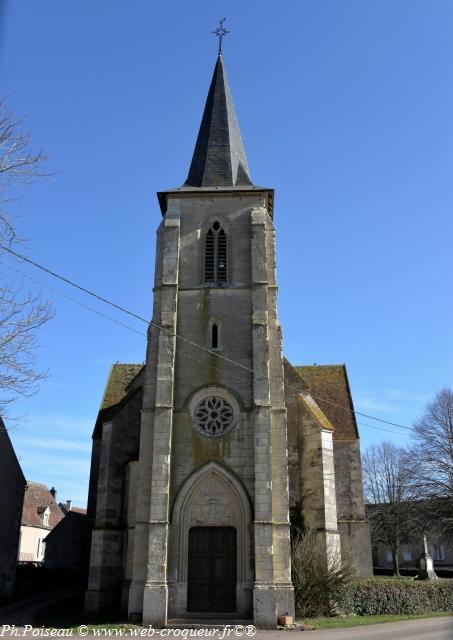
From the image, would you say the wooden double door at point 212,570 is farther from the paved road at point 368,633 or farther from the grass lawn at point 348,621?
the grass lawn at point 348,621

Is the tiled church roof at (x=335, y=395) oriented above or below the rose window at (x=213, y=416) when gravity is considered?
above

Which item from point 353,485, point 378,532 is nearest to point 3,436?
point 353,485

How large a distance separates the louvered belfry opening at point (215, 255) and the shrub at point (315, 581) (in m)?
9.94

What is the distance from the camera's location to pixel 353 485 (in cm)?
2612

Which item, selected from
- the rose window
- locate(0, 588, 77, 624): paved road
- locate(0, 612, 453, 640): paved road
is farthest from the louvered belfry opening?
locate(0, 588, 77, 624): paved road

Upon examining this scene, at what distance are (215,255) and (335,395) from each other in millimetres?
11498

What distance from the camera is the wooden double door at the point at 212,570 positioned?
57.9 ft

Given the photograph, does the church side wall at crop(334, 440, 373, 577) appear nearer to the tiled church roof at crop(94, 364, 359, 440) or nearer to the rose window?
the tiled church roof at crop(94, 364, 359, 440)

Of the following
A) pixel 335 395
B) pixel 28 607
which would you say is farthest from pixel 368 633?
pixel 335 395

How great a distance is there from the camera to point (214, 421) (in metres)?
19.6

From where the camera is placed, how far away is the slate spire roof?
23.9m

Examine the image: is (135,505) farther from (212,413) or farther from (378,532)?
(378,532)

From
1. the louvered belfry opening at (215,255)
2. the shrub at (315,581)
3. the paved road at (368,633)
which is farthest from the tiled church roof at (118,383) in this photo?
the paved road at (368,633)

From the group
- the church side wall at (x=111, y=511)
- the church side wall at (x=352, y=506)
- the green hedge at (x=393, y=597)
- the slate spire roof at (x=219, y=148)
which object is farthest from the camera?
the church side wall at (x=352, y=506)
